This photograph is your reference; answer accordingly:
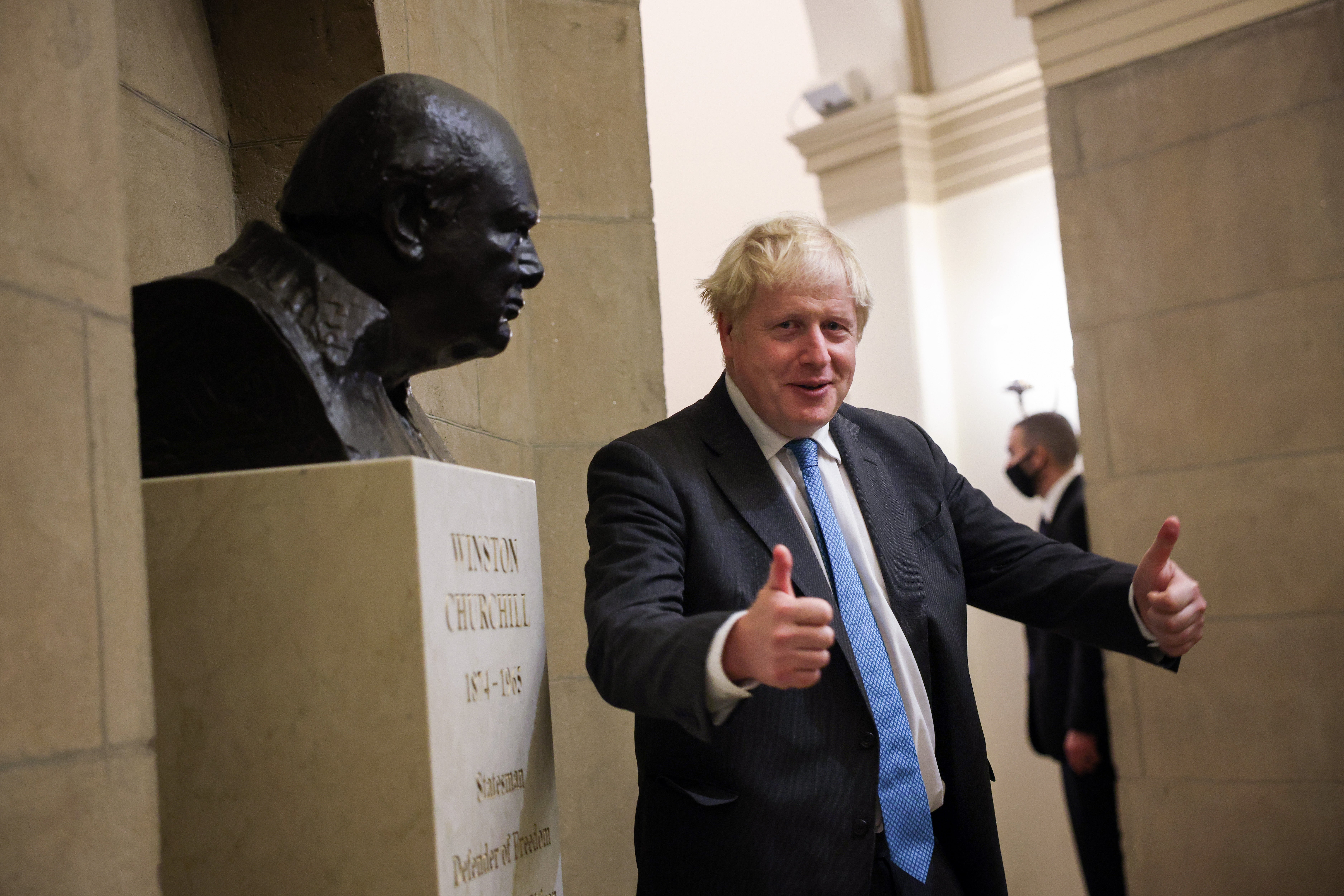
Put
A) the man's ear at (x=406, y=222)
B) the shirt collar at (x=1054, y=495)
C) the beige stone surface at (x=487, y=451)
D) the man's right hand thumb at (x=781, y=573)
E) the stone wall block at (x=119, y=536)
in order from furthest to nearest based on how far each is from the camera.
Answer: the shirt collar at (x=1054, y=495) < the beige stone surface at (x=487, y=451) < the man's ear at (x=406, y=222) < the man's right hand thumb at (x=781, y=573) < the stone wall block at (x=119, y=536)

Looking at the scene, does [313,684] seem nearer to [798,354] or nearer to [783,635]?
[783,635]

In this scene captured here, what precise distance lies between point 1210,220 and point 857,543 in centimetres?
304

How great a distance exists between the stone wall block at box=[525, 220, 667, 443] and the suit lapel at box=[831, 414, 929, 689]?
5.98ft

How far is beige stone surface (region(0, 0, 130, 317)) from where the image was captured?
133 centimetres

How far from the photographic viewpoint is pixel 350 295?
1835 millimetres

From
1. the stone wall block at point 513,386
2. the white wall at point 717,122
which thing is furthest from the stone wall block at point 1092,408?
the white wall at point 717,122

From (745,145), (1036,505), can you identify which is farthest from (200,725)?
(745,145)

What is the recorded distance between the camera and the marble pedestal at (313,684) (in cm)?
161

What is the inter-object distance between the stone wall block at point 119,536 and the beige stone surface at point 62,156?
0.21 ft

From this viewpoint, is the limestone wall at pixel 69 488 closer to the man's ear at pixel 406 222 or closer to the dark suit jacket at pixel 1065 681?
the man's ear at pixel 406 222

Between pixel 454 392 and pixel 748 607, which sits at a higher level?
pixel 454 392

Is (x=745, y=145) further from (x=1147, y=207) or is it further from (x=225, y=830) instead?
(x=225, y=830)

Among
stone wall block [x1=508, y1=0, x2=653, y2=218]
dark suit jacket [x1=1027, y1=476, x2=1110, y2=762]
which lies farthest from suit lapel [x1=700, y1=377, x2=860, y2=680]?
dark suit jacket [x1=1027, y1=476, x2=1110, y2=762]

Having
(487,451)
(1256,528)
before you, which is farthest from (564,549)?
(1256,528)
